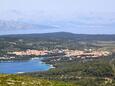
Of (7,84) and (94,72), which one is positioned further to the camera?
(94,72)

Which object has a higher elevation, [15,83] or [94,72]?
[15,83]

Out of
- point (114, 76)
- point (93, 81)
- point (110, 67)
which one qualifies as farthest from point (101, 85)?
point (110, 67)

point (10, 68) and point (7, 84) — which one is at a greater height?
point (7, 84)

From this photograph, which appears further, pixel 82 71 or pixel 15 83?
pixel 82 71

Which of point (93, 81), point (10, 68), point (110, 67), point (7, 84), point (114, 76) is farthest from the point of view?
point (10, 68)

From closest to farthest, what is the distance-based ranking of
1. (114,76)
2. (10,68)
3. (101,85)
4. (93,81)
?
(101,85) → (93,81) → (114,76) → (10,68)

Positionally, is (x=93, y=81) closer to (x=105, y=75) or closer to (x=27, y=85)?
(x=105, y=75)

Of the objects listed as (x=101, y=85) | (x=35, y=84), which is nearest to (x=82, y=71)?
(x=101, y=85)

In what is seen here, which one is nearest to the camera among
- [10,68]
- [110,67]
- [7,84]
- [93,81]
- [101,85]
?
[7,84]

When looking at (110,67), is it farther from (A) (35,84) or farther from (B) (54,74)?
(A) (35,84)
